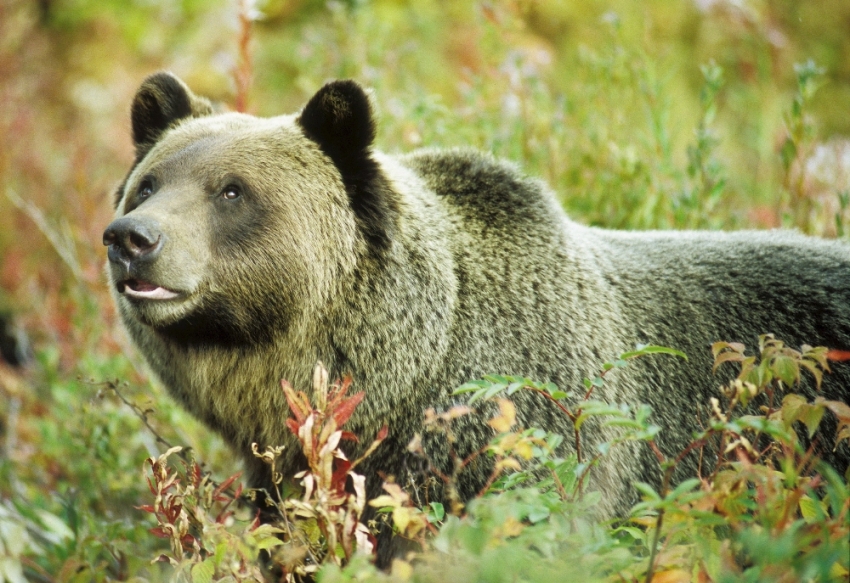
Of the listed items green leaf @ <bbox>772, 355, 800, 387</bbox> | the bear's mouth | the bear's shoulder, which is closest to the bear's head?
the bear's mouth

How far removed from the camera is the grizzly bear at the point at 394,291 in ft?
9.57

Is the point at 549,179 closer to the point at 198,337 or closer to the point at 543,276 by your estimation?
the point at 543,276

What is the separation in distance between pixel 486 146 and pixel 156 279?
112 inches

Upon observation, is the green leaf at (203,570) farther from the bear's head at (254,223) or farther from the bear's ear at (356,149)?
the bear's ear at (356,149)

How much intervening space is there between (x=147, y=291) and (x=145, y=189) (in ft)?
1.99

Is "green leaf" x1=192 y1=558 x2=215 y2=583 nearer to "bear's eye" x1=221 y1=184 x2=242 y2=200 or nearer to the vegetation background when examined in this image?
the vegetation background

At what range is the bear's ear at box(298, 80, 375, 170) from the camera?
3055 millimetres

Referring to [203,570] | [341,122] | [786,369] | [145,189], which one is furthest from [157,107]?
[786,369]

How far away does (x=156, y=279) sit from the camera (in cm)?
272

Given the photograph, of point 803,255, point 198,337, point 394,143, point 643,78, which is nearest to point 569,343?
point 803,255

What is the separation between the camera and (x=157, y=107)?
11.9ft

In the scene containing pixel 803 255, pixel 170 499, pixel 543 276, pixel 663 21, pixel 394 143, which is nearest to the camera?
pixel 170 499

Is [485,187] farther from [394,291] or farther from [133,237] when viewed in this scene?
[133,237]

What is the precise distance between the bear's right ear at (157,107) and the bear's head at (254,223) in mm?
409
